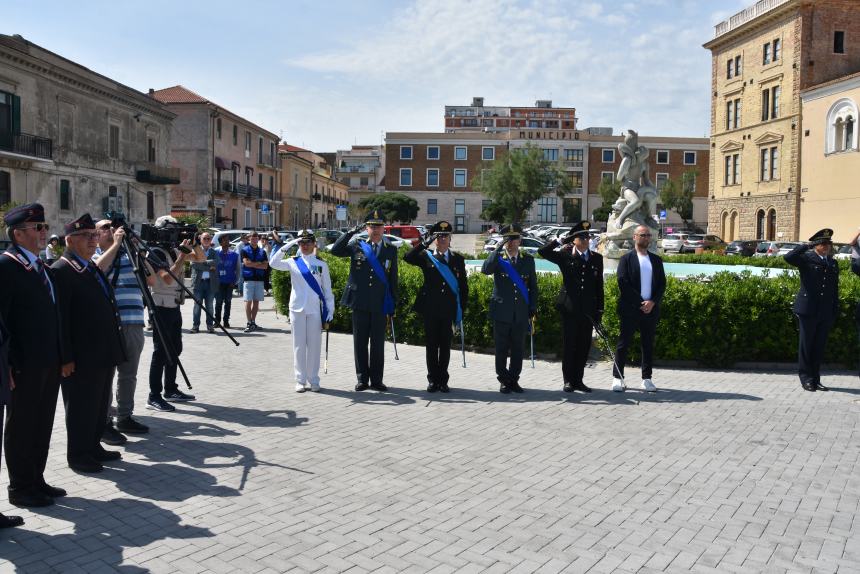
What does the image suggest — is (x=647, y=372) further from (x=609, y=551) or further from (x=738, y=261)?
(x=738, y=261)

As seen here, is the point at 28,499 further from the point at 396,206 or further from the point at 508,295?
the point at 396,206

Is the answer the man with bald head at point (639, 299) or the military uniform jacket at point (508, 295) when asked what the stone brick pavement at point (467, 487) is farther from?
the military uniform jacket at point (508, 295)

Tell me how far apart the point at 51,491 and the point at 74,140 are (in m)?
34.8

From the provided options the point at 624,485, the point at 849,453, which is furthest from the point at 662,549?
the point at 849,453

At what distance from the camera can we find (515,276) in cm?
911

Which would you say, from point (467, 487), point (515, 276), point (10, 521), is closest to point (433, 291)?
point (515, 276)

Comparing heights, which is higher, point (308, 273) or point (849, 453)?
point (308, 273)

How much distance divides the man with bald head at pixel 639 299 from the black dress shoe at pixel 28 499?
20.0 feet

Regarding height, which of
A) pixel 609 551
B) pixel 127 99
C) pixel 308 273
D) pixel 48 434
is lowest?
pixel 609 551

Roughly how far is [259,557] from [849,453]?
506 centimetres

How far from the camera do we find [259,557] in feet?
14.4

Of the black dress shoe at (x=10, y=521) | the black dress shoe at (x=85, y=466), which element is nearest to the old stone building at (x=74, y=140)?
the black dress shoe at (x=85, y=466)

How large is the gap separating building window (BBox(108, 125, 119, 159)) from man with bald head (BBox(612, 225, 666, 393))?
36243 millimetres

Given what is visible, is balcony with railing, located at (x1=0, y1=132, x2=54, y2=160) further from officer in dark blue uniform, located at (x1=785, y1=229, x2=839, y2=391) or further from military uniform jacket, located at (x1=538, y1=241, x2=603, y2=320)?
officer in dark blue uniform, located at (x1=785, y1=229, x2=839, y2=391)
